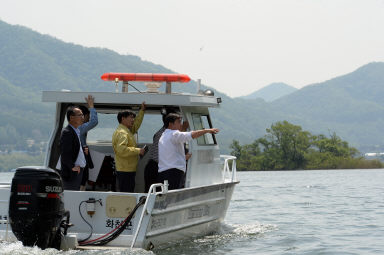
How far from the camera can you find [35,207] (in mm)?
7434

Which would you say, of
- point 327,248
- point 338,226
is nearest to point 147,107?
point 327,248

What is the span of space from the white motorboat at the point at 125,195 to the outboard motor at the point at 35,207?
0.01 meters

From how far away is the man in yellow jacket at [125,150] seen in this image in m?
8.95

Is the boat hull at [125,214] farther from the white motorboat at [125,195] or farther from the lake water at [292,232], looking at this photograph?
the lake water at [292,232]

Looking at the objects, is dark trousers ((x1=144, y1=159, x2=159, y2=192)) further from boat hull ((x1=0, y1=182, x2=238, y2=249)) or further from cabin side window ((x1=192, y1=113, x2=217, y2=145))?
cabin side window ((x1=192, y1=113, x2=217, y2=145))

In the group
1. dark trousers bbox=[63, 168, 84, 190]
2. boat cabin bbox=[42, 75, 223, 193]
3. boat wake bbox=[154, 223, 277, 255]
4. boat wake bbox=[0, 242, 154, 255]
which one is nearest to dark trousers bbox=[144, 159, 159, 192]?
boat cabin bbox=[42, 75, 223, 193]

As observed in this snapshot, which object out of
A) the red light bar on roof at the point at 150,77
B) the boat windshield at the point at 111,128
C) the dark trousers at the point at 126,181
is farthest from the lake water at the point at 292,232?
the red light bar on roof at the point at 150,77

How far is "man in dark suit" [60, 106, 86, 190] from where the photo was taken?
336 inches

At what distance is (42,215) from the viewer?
7.45m

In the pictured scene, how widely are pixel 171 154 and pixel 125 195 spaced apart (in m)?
1.00

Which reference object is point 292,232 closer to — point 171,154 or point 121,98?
point 171,154

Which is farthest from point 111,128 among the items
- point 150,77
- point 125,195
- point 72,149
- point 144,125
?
point 125,195

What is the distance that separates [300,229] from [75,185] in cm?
590

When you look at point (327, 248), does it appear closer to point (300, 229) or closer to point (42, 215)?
point (300, 229)
